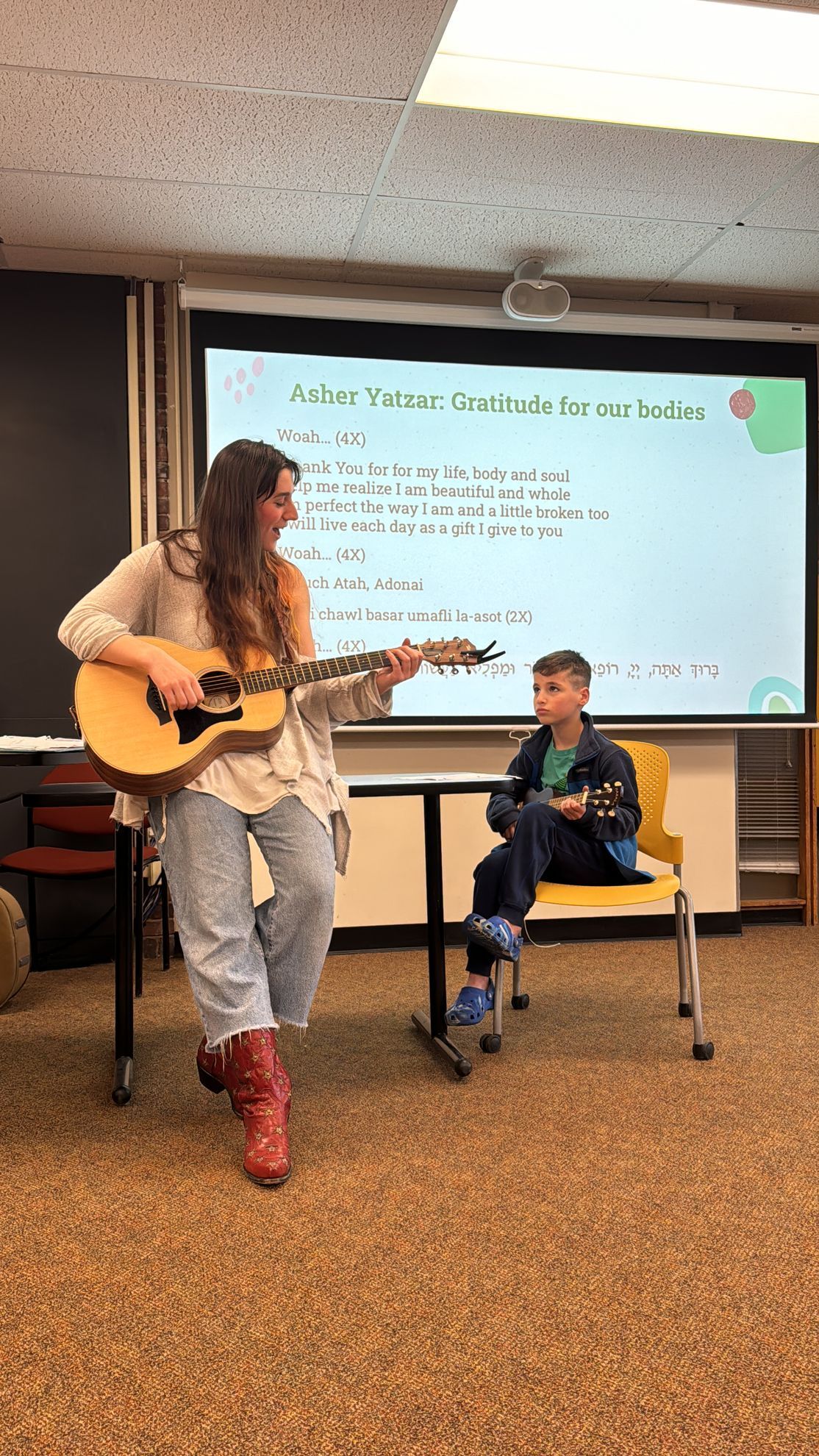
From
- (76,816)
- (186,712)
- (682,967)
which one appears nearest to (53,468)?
(76,816)

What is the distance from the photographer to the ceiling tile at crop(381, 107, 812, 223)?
10.4 ft

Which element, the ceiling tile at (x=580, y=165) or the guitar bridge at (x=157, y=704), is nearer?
the guitar bridge at (x=157, y=704)

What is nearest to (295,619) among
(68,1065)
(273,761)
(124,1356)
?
(273,761)

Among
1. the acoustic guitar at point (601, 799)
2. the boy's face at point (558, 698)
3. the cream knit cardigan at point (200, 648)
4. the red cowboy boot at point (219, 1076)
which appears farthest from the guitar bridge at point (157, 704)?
the boy's face at point (558, 698)

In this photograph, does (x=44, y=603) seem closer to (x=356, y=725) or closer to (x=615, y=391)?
(x=356, y=725)

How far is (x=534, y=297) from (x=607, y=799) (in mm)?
2356

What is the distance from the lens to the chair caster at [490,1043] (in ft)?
8.63

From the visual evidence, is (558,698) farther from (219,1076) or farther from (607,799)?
(219,1076)

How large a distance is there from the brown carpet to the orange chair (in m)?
0.70

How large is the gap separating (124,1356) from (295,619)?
1.44 meters

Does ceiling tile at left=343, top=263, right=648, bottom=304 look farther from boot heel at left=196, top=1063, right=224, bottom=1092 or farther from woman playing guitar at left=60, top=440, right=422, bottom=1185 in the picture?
boot heel at left=196, top=1063, right=224, bottom=1092

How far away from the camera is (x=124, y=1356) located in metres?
1.31

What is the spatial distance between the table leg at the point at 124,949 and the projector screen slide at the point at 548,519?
5.87 ft

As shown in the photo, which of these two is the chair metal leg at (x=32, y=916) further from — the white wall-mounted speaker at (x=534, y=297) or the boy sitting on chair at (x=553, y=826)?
the white wall-mounted speaker at (x=534, y=297)
